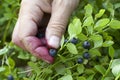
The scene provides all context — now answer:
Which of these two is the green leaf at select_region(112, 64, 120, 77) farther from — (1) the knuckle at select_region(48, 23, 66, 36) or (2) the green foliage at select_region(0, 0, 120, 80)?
(1) the knuckle at select_region(48, 23, 66, 36)

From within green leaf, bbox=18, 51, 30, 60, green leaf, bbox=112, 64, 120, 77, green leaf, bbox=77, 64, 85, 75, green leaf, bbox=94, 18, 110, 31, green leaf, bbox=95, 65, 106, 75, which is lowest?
green leaf, bbox=18, 51, 30, 60

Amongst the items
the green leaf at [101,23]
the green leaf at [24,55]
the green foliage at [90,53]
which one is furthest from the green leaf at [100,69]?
the green leaf at [24,55]

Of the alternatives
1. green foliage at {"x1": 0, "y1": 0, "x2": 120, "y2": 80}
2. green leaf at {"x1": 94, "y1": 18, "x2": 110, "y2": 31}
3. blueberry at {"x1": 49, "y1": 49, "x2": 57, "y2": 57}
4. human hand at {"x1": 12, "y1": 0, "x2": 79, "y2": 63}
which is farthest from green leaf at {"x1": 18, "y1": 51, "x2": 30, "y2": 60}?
green leaf at {"x1": 94, "y1": 18, "x2": 110, "y2": 31}

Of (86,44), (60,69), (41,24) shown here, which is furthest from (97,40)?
(41,24)

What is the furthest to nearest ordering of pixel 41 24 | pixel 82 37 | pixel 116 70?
pixel 41 24 < pixel 82 37 < pixel 116 70

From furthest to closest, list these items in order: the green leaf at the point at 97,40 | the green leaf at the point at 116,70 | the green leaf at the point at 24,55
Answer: the green leaf at the point at 24,55 < the green leaf at the point at 97,40 < the green leaf at the point at 116,70

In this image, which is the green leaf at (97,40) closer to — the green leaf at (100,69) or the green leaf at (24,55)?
the green leaf at (100,69)

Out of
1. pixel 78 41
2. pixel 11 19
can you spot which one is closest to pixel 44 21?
pixel 78 41

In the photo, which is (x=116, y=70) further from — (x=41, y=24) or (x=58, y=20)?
(x=41, y=24)
